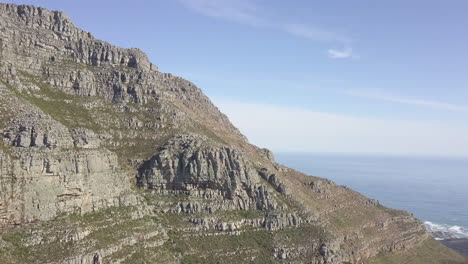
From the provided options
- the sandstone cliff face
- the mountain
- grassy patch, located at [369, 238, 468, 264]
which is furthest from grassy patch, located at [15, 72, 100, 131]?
grassy patch, located at [369, 238, 468, 264]

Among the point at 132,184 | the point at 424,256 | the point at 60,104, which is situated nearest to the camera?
the point at 132,184

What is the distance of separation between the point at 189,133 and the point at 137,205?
117 feet

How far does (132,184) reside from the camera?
11419 centimetres

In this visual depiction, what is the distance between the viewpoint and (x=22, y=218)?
7956 centimetres

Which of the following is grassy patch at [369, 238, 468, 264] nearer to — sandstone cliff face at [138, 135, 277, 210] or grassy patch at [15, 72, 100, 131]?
sandstone cliff face at [138, 135, 277, 210]

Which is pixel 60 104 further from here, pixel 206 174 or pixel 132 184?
pixel 206 174

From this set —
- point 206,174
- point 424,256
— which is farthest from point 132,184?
point 424,256

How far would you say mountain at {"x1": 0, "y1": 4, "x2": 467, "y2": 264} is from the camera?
84.1 meters

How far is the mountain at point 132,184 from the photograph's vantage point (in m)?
84.1

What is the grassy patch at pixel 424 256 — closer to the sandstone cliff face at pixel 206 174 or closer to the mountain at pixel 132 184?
the mountain at pixel 132 184

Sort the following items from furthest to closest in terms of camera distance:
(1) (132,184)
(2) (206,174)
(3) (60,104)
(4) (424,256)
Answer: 1. (4) (424,256)
2. (3) (60,104)
3. (2) (206,174)
4. (1) (132,184)

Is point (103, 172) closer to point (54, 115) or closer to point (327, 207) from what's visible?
point (54, 115)

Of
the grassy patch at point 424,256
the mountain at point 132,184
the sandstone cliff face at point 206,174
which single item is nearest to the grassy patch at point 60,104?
the mountain at point 132,184

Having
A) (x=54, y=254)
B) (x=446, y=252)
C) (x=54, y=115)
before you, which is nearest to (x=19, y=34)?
(x=54, y=115)
